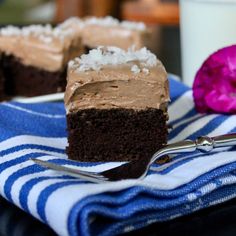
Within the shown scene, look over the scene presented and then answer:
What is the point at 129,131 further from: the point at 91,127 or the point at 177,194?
the point at 177,194

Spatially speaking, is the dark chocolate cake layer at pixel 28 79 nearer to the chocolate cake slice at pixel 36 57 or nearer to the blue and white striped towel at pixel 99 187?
the chocolate cake slice at pixel 36 57

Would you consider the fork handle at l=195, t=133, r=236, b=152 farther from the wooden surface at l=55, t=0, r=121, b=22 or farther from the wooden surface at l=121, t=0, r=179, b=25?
the wooden surface at l=55, t=0, r=121, b=22

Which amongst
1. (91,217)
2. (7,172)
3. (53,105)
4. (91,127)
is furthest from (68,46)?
(91,217)

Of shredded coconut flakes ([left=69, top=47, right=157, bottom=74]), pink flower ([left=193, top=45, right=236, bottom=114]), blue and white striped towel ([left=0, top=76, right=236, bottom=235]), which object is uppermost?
shredded coconut flakes ([left=69, top=47, right=157, bottom=74])

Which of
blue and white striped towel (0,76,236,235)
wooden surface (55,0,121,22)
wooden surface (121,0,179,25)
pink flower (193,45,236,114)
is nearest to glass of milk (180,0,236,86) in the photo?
pink flower (193,45,236,114)

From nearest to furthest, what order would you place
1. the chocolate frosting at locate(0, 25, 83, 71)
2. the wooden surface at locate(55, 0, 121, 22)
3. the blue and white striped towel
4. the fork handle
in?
the blue and white striped towel → the fork handle → the chocolate frosting at locate(0, 25, 83, 71) → the wooden surface at locate(55, 0, 121, 22)

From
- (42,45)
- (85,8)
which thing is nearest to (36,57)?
(42,45)

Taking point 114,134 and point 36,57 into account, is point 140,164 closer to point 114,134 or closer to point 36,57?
point 114,134

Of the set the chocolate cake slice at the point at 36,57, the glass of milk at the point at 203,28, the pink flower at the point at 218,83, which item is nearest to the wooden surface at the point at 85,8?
the chocolate cake slice at the point at 36,57
